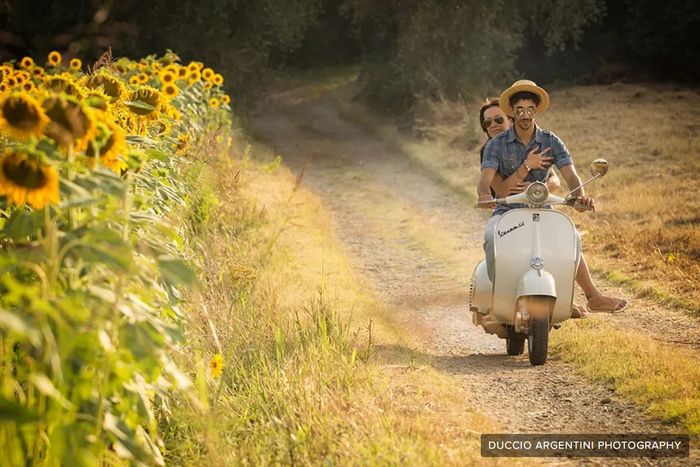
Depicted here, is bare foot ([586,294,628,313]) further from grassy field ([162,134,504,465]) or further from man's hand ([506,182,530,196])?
grassy field ([162,134,504,465])

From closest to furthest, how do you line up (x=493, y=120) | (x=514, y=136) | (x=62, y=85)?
(x=62, y=85) < (x=514, y=136) < (x=493, y=120)

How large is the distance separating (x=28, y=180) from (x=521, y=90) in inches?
163

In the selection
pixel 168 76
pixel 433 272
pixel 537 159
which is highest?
pixel 168 76

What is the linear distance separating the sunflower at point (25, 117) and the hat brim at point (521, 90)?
12.5 feet

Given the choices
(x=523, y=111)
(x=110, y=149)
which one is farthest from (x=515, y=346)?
(x=110, y=149)

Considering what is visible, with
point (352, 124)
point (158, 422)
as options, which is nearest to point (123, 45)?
point (352, 124)

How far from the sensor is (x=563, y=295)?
5758 millimetres

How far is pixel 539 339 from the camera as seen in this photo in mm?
5641

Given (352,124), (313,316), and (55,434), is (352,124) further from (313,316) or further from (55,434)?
(55,434)

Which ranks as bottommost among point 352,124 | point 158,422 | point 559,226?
point 352,124

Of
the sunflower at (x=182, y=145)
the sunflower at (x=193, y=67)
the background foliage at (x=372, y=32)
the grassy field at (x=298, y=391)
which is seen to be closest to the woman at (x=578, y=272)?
the grassy field at (x=298, y=391)

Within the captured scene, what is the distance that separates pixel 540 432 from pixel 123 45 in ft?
61.8

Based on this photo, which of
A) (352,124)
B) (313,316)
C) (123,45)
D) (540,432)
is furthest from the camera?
(352,124)

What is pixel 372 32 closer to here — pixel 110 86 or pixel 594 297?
pixel 594 297
